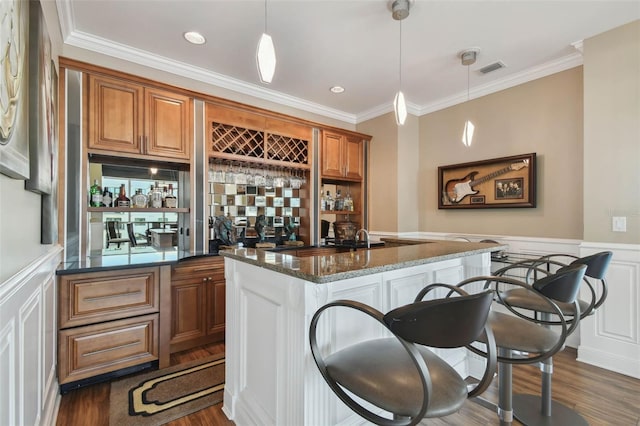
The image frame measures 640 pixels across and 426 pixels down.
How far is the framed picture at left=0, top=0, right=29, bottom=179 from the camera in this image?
926 millimetres

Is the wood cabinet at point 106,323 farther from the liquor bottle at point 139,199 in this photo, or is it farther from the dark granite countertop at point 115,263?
the liquor bottle at point 139,199

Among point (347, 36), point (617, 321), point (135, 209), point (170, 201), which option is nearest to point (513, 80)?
point (347, 36)

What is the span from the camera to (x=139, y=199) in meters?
3.13

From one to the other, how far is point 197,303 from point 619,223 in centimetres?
373

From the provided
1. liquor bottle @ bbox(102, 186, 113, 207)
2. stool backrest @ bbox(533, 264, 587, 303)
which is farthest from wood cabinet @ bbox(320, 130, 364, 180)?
stool backrest @ bbox(533, 264, 587, 303)

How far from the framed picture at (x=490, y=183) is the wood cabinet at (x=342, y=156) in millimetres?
1174

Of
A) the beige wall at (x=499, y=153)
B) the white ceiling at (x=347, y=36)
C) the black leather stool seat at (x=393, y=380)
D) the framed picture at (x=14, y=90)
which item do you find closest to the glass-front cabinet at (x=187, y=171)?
the white ceiling at (x=347, y=36)

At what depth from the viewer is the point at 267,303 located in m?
1.54

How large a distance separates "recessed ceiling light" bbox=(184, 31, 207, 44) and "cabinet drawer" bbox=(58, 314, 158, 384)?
241 cm

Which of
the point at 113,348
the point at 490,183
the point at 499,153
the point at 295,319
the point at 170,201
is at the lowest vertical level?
the point at 113,348

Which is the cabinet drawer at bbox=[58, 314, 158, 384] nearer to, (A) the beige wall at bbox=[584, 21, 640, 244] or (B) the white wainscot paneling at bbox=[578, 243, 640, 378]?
(B) the white wainscot paneling at bbox=[578, 243, 640, 378]

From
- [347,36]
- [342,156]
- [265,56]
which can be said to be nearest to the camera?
[265,56]

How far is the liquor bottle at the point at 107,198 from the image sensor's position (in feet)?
9.41

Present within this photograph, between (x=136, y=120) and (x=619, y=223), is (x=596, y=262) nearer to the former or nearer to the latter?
(x=619, y=223)
